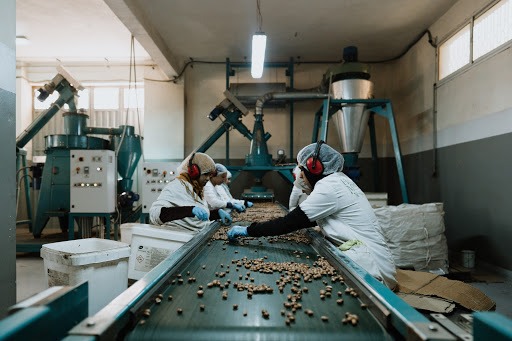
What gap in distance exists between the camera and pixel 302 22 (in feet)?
15.7

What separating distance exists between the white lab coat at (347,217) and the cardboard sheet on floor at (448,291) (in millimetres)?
523

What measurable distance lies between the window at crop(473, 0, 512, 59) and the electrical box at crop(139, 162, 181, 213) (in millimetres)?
4065

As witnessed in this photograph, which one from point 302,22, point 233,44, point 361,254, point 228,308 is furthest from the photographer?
point 233,44

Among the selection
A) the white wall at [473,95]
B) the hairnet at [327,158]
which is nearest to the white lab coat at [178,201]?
the hairnet at [327,158]

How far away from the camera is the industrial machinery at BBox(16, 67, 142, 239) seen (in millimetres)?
4270

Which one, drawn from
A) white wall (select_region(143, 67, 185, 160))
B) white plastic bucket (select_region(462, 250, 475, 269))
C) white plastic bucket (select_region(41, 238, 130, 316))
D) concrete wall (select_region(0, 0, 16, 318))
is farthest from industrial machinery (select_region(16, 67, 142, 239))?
white plastic bucket (select_region(462, 250, 475, 269))

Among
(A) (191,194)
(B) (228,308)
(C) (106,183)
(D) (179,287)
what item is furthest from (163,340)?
(C) (106,183)

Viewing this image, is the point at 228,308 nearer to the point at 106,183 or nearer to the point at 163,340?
the point at 163,340

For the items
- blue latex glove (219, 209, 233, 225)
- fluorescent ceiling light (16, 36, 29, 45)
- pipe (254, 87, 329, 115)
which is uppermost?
fluorescent ceiling light (16, 36, 29, 45)

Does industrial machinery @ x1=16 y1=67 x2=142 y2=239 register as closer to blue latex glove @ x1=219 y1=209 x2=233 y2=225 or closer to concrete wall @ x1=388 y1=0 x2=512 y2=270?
blue latex glove @ x1=219 y1=209 x2=233 y2=225

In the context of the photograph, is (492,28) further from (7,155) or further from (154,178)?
(154,178)

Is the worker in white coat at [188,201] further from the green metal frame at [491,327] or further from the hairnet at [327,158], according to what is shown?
the green metal frame at [491,327]

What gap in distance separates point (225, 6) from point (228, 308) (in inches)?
162

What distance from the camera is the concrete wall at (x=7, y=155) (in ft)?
6.31
